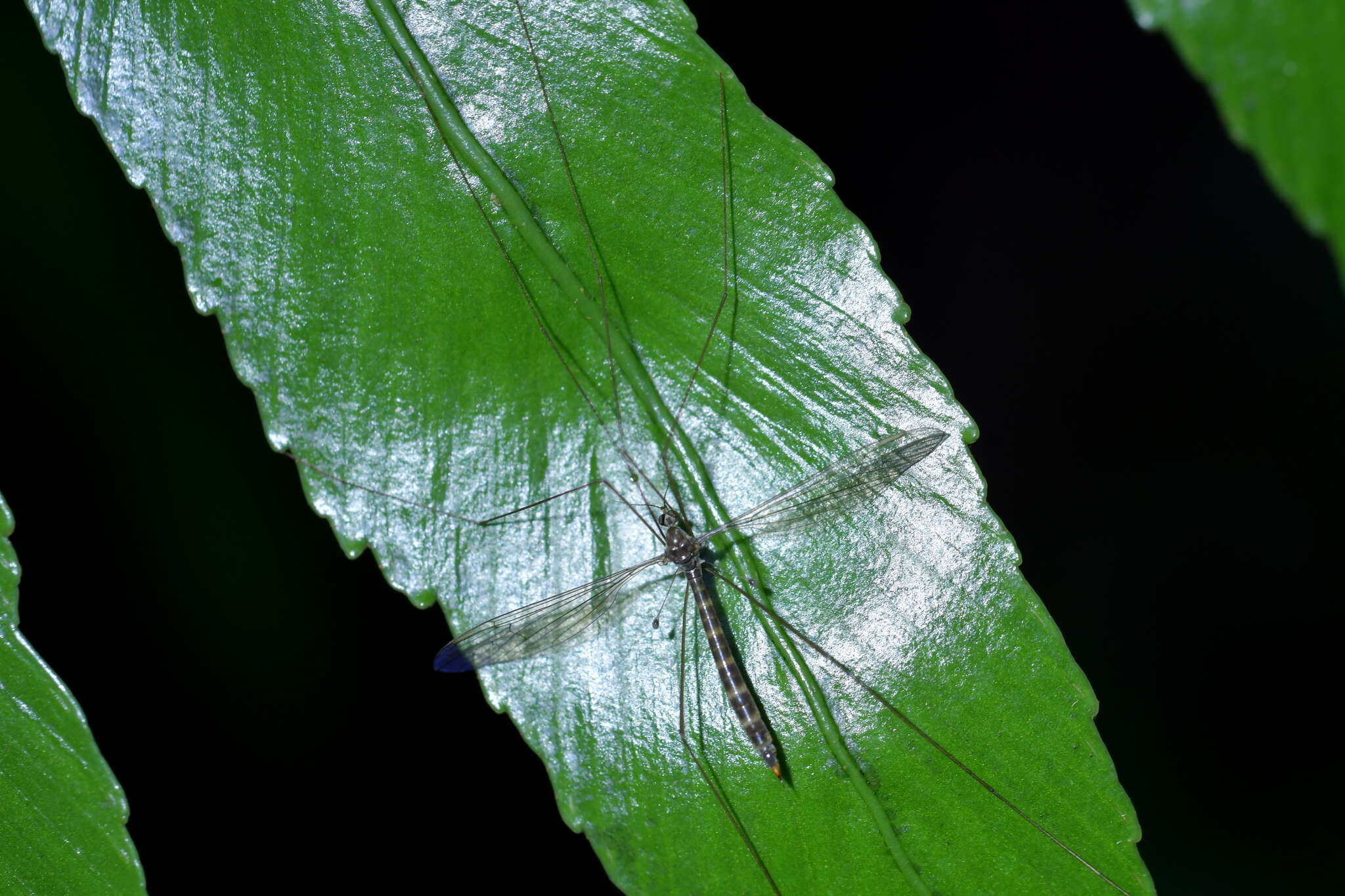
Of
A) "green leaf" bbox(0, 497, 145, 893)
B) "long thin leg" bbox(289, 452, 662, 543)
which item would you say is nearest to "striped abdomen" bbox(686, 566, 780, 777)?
"long thin leg" bbox(289, 452, 662, 543)

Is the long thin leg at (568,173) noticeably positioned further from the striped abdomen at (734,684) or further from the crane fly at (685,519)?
the striped abdomen at (734,684)

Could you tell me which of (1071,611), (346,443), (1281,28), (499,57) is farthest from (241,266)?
(1071,611)

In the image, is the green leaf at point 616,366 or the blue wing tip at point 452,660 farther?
the blue wing tip at point 452,660

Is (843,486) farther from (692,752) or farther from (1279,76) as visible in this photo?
(1279,76)

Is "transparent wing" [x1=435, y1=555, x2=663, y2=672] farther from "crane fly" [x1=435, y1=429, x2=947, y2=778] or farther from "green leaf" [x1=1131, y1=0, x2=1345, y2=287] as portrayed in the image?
"green leaf" [x1=1131, y1=0, x2=1345, y2=287]

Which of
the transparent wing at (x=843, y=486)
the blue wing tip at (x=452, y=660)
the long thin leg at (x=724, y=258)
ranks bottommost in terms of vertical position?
the blue wing tip at (x=452, y=660)

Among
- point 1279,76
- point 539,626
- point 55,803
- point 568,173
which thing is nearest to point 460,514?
point 539,626

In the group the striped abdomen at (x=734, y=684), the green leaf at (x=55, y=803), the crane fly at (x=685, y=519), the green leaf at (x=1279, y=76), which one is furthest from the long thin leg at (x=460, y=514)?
the green leaf at (x=1279, y=76)
